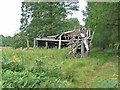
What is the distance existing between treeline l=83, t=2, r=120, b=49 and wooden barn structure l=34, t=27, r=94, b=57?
0.10 meters

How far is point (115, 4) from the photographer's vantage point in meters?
3.09

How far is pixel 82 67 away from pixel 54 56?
0.36 m

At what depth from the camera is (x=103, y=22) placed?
3.36m

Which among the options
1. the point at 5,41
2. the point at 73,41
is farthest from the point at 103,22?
the point at 5,41

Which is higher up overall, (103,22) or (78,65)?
(103,22)

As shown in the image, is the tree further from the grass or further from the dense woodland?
the grass

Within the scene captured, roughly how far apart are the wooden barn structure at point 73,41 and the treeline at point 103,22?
10 cm

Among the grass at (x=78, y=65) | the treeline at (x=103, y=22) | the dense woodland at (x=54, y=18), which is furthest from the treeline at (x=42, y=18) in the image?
the treeline at (x=103, y=22)

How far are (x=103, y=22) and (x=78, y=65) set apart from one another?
0.89 meters

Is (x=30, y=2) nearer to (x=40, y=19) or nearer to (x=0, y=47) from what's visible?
(x=40, y=19)

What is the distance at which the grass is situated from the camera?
7.11 ft

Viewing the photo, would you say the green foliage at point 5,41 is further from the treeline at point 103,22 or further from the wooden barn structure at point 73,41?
the treeline at point 103,22

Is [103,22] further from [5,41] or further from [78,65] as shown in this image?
[5,41]

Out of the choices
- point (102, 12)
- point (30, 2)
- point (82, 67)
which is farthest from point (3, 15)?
point (102, 12)
